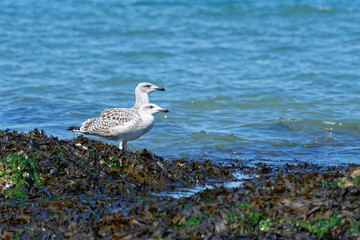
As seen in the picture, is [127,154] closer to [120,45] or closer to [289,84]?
[289,84]

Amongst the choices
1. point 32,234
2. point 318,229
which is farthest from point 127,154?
point 318,229

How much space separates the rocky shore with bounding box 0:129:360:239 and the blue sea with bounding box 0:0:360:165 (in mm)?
2089

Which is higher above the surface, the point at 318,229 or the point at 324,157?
the point at 318,229

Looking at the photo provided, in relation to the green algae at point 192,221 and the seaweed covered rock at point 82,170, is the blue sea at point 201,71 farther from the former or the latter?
the green algae at point 192,221

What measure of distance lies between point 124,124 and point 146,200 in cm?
282

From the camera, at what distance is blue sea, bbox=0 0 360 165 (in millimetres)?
10109

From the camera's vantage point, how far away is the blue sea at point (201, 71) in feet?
33.2

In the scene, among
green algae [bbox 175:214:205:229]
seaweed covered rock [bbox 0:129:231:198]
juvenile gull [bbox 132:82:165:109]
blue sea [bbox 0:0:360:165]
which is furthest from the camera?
blue sea [bbox 0:0:360:165]

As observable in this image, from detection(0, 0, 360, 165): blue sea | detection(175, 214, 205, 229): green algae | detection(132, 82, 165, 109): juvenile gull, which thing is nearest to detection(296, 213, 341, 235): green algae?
detection(175, 214, 205, 229): green algae

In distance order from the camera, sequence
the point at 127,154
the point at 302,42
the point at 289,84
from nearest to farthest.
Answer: the point at 127,154 → the point at 289,84 → the point at 302,42

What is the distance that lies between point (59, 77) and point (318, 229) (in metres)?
11.9

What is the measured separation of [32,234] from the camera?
4.97 m

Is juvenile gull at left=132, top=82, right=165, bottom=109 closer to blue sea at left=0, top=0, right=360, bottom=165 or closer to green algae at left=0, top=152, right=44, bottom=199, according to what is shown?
blue sea at left=0, top=0, right=360, bottom=165

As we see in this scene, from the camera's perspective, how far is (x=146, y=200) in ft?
19.0
